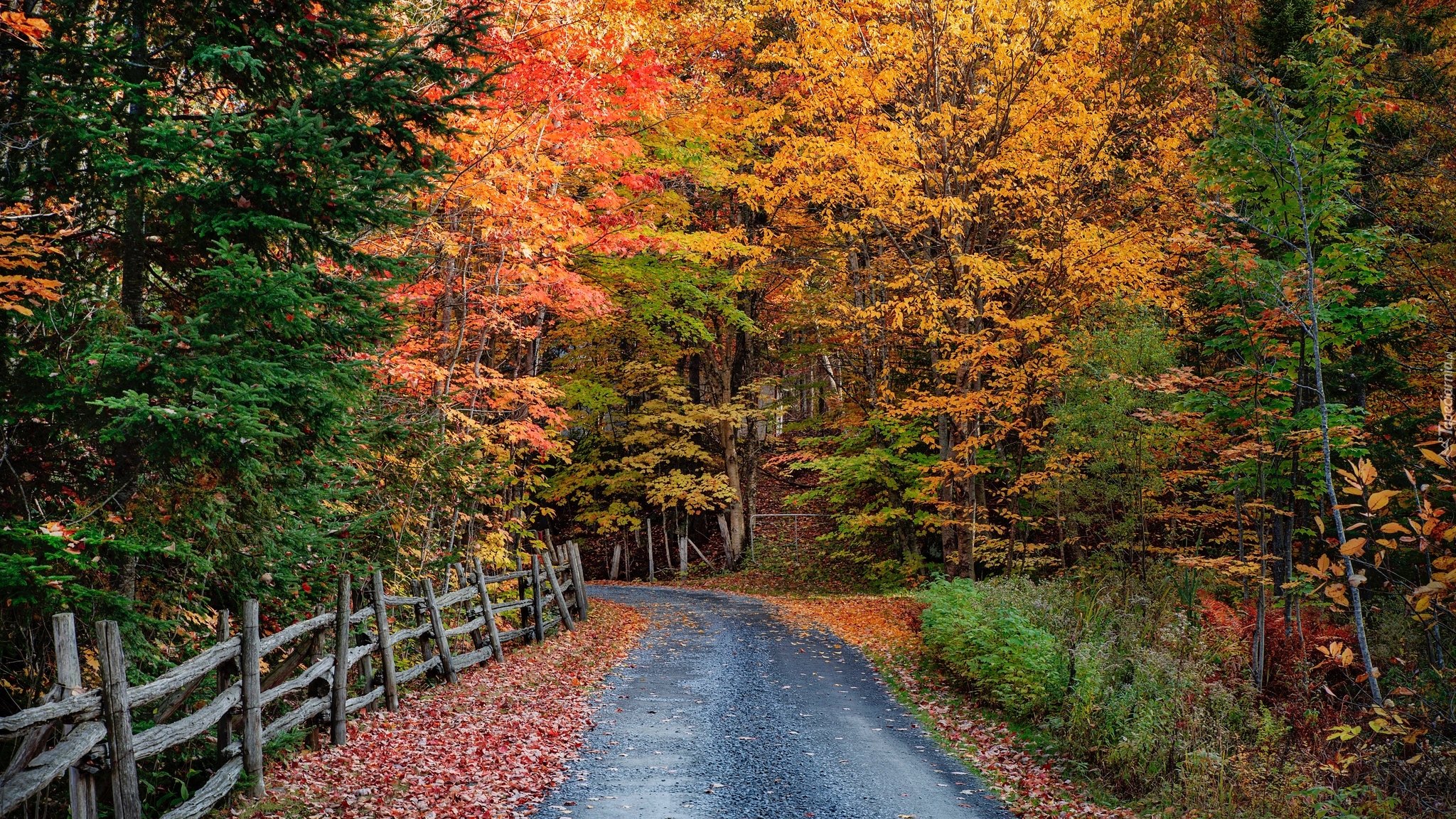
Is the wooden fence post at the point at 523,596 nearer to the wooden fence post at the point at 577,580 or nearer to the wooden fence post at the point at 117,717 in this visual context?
the wooden fence post at the point at 577,580

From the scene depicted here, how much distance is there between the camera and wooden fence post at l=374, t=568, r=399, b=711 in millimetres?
9305

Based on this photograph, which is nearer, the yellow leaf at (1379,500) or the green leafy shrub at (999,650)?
the yellow leaf at (1379,500)

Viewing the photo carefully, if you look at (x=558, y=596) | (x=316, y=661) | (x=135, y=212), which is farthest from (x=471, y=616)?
(x=135, y=212)

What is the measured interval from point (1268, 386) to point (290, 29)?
1182 centimetres

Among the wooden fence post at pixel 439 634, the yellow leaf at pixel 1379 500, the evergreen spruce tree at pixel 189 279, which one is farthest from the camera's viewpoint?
the wooden fence post at pixel 439 634

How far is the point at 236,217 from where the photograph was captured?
641 centimetres

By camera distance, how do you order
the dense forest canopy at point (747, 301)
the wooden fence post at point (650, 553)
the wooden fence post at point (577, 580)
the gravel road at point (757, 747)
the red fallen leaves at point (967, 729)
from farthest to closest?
the wooden fence post at point (650, 553)
the wooden fence post at point (577, 580)
the red fallen leaves at point (967, 729)
the gravel road at point (757, 747)
the dense forest canopy at point (747, 301)

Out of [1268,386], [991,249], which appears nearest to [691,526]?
[991,249]

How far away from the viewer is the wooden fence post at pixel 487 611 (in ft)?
40.8

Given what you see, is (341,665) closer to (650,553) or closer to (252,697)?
(252,697)

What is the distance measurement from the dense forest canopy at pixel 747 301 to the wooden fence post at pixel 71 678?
1.31 feet

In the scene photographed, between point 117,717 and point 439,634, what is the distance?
218 inches

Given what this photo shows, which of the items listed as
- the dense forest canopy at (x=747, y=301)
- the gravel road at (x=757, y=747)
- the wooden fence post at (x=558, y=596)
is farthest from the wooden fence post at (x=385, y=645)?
the wooden fence post at (x=558, y=596)

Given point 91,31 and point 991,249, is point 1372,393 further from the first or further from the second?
point 91,31
